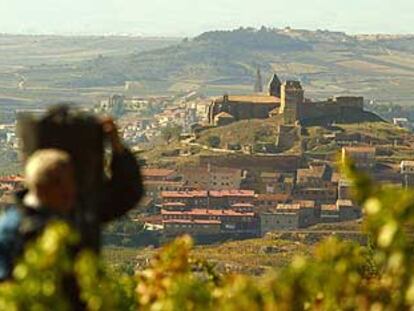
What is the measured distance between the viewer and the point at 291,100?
48500 mm

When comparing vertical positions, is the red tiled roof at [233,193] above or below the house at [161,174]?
below

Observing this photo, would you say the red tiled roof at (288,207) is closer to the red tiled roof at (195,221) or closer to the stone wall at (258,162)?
the red tiled roof at (195,221)

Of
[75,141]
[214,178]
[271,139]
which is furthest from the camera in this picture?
[271,139]

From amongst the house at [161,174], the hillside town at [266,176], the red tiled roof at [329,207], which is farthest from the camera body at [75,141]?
the house at [161,174]

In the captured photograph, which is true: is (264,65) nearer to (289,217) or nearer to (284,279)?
(289,217)

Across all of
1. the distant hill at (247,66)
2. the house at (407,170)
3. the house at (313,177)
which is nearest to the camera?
the house at (407,170)

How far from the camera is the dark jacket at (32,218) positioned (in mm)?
1479

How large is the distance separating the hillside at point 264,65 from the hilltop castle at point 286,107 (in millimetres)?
43356

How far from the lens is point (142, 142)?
69000 mm

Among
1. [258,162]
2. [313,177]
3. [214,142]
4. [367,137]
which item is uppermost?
[367,137]

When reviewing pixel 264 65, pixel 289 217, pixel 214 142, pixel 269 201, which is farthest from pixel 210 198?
pixel 264 65

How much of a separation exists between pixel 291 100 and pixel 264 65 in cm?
7490

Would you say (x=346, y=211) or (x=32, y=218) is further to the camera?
(x=346, y=211)

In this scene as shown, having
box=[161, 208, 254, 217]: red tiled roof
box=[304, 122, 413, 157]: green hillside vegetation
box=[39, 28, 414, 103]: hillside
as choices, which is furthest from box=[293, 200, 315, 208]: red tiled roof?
box=[39, 28, 414, 103]: hillside
